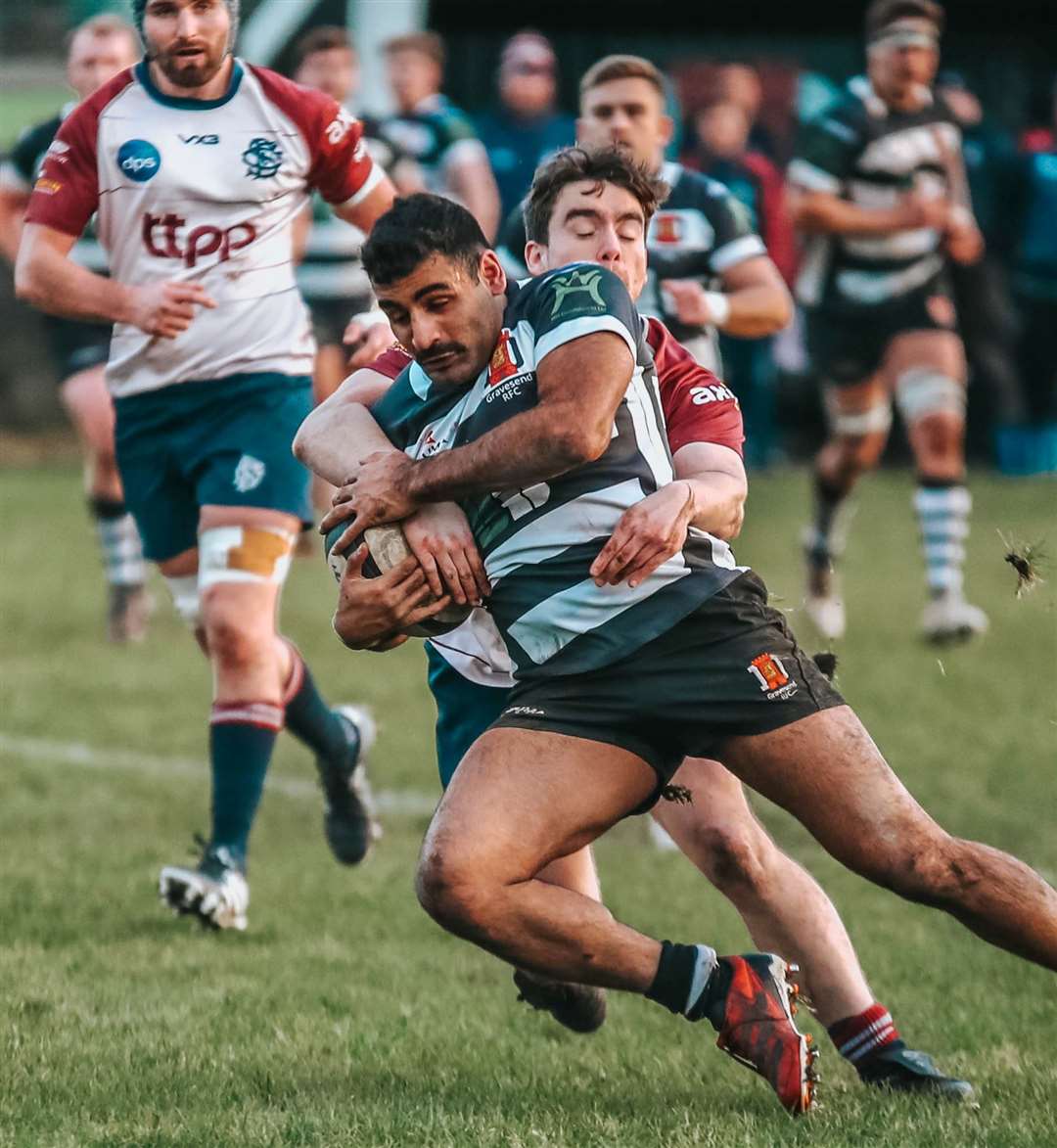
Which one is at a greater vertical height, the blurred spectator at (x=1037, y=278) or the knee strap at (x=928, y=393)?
the knee strap at (x=928, y=393)

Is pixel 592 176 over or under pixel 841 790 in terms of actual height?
over

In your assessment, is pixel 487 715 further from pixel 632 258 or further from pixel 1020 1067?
pixel 1020 1067

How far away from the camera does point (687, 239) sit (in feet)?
22.5

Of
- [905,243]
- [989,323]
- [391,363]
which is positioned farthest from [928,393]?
[989,323]

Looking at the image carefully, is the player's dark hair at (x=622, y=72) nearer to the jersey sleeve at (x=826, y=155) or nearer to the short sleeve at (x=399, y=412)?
the short sleeve at (x=399, y=412)

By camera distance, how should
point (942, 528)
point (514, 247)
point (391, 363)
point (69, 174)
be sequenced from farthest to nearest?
point (942, 528) → point (514, 247) → point (69, 174) → point (391, 363)

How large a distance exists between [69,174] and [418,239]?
A: 2.23 m

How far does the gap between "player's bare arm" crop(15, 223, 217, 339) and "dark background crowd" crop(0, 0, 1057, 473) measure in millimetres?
10853

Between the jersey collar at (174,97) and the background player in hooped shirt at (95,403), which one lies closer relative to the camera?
the jersey collar at (174,97)

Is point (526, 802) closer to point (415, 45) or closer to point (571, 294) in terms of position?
point (571, 294)

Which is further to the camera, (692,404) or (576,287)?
(692,404)

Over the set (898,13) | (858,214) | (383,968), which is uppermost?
(898,13)

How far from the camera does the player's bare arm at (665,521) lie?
3.87m

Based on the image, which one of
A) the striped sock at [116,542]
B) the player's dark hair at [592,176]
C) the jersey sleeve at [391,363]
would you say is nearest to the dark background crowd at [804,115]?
the striped sock at [116,542]
